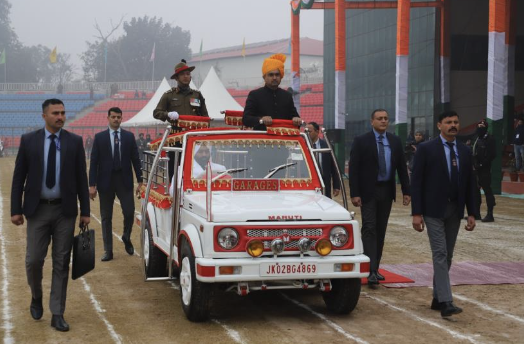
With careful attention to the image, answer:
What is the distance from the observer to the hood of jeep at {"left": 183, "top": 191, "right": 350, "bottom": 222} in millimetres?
7387

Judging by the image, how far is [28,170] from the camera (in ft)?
24.3

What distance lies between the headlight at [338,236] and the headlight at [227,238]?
0.92m

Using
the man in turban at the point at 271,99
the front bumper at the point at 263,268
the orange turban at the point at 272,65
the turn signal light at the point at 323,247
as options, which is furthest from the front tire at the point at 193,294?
the orange turban at the point at 272,65

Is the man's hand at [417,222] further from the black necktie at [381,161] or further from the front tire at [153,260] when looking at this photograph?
the front tire at [153,260]

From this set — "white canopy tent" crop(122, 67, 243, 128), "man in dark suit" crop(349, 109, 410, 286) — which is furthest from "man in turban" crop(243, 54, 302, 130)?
"white canopy tent" crop(122, 67, 243, 128)

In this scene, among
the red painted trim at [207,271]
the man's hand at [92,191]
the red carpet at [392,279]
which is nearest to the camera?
the red painted trim at [207,271]

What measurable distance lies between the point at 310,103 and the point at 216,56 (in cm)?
4137

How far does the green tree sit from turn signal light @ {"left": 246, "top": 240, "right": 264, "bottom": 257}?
366 feet

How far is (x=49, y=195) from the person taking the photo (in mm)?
7418

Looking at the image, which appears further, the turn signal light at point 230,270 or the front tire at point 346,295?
the front tire at point 346,295

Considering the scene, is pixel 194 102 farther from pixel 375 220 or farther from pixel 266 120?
pixel 375 220

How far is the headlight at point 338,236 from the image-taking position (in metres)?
7.51

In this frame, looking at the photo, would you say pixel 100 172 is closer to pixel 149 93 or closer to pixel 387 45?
pixel 387 45

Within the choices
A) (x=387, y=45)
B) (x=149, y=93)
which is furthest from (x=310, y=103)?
(x=387, y=45)
